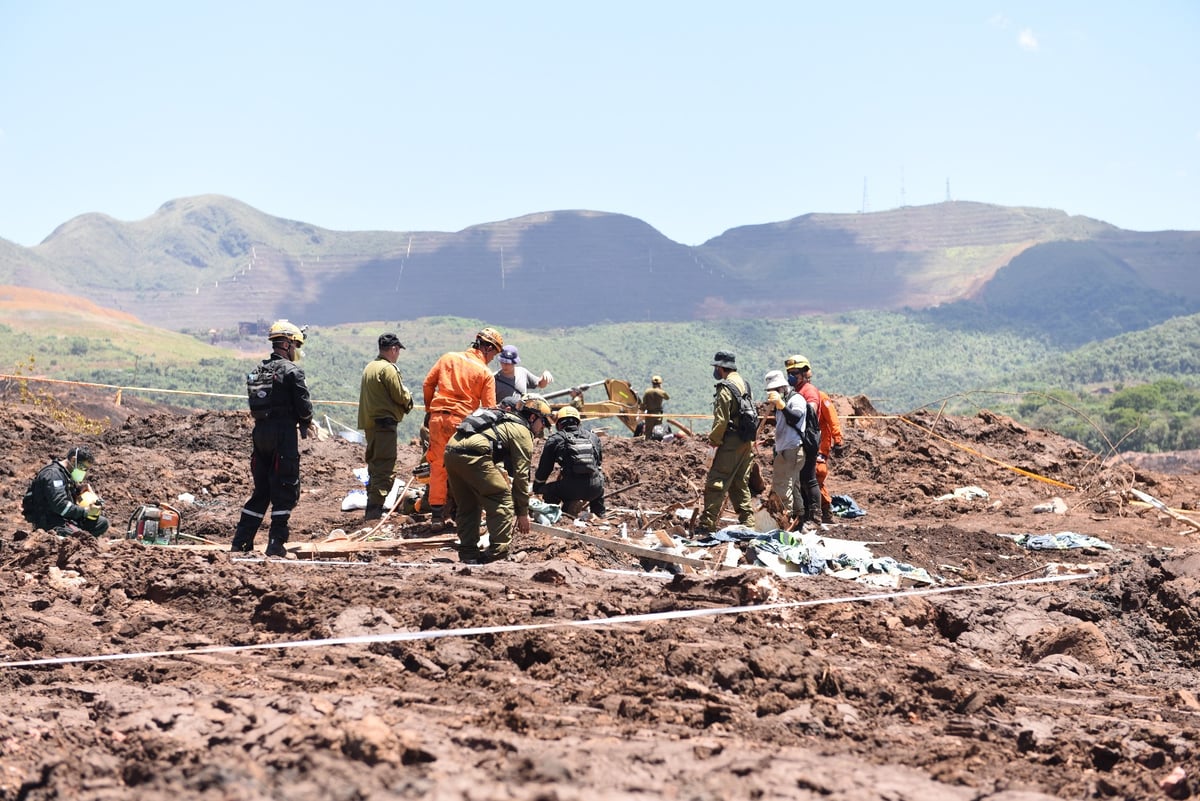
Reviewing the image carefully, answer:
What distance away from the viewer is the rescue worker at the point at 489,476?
9.06 metres

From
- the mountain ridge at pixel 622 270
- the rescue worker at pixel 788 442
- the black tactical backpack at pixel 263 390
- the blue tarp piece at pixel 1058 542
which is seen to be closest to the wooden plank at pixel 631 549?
the black tactical backpack at pixel 263 390

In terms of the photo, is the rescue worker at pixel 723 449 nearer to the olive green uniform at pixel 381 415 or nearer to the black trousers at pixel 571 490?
the black trousers at pixel 571 490

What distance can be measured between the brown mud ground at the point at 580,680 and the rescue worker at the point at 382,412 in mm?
690

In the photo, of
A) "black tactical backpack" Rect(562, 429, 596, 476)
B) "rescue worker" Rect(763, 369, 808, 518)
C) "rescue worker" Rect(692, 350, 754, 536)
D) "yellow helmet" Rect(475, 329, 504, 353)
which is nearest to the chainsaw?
"yellow helmet" Rect(475, 329, 504, 353)

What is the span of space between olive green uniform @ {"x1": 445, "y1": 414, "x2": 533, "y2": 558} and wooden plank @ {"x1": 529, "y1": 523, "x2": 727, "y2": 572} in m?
0.80

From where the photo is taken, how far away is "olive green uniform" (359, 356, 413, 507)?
1109cm

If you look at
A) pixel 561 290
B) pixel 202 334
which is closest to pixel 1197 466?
pixel 202 334

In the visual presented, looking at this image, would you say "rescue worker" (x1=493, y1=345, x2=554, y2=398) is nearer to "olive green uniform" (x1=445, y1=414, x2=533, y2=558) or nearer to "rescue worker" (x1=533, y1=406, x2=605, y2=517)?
"rescue worker" (x1=533, y1=406, x2=605, y2=517)

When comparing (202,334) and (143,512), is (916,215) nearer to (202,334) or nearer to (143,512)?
(202,334)

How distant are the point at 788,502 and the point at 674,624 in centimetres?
579

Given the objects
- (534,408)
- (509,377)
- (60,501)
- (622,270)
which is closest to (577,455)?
(509,377)

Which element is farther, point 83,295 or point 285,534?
point 83,295

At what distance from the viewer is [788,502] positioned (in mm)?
12523

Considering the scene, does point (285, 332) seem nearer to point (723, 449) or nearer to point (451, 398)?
point (451, 398)
